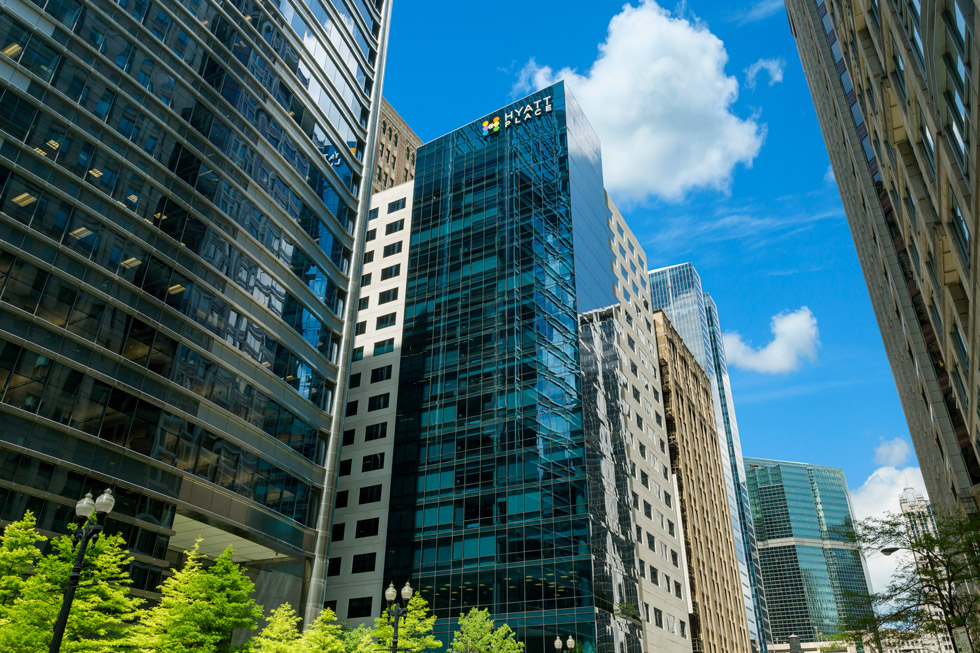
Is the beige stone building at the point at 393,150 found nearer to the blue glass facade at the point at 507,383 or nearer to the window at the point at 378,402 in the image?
the blue glass facade at the point at 507,383

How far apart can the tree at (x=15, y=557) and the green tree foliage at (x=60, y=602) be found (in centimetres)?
5

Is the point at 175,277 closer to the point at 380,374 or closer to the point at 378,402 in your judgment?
the point at 378,402

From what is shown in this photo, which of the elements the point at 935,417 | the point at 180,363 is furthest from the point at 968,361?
the point at 180,363

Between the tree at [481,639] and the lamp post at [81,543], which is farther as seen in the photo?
the tree at [481,639]

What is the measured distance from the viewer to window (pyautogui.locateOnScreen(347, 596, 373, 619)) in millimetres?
66188

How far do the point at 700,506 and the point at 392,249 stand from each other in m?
58.0

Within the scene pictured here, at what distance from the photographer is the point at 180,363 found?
41.7m

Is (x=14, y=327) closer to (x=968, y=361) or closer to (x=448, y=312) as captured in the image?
(x=968, y=361)

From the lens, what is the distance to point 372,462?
74062 millimetres

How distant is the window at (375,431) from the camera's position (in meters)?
75.1

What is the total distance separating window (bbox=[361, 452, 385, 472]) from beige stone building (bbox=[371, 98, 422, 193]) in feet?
148

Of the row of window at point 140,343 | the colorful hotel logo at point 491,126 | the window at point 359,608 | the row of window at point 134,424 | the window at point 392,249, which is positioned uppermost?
the colorful hotel logo at point 491,126

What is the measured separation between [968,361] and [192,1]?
4921cm

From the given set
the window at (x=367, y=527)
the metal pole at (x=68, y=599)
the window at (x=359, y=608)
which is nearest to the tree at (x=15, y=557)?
the metal pole at (x=68, y=599)
